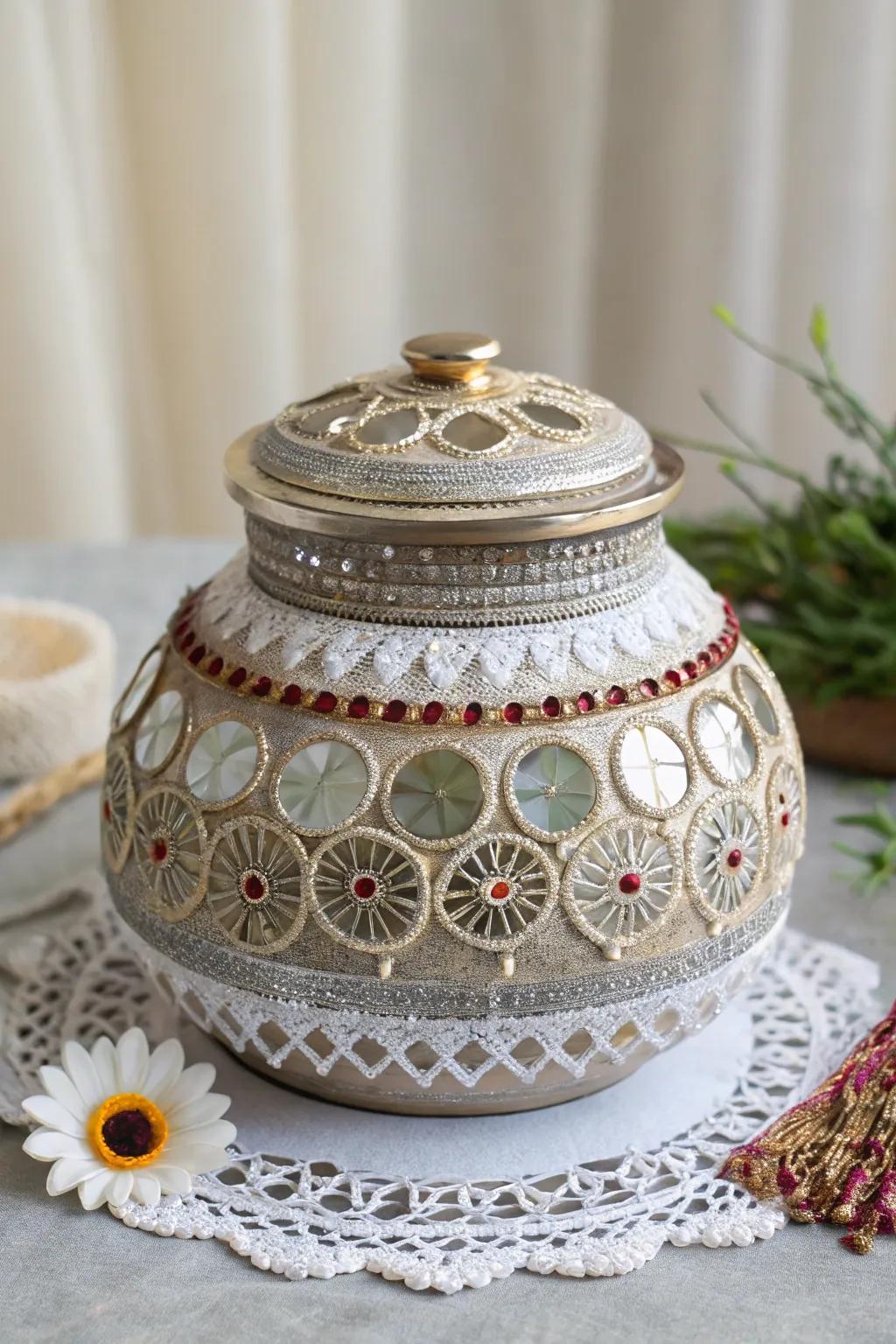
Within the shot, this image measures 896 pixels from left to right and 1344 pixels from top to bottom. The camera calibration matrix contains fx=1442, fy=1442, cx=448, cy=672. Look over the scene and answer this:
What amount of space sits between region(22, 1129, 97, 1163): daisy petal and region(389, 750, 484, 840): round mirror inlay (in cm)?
25

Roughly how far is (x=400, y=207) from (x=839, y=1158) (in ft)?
5.62

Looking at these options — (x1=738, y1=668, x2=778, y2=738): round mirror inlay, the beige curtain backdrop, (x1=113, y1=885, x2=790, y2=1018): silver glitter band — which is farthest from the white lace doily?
the beige curtain backdrop

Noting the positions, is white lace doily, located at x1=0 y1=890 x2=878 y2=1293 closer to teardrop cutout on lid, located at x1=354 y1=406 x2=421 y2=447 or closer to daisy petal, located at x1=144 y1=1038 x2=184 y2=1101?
daisy petal, located at x1=144 y1=1038 x2=184 y2=1101

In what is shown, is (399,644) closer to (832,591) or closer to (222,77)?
(832,591)

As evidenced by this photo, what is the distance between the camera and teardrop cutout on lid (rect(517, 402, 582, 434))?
75cm

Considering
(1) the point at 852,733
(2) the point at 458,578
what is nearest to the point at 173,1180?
(2) the point at 458,578

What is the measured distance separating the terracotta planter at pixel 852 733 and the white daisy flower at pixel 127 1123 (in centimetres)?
62

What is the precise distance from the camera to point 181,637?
812mm

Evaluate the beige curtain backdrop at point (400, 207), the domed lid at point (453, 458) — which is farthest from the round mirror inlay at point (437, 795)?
the beige curtain backdrop at point (400, 207)

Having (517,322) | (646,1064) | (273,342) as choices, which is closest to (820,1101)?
(646,1064)

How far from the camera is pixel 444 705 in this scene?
699mm

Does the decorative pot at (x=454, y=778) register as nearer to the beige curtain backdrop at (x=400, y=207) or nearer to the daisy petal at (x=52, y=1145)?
the daisy petal at (x=52, y=1145)

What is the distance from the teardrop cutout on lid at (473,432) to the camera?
73cm

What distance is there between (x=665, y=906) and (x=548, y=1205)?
0.17 m
